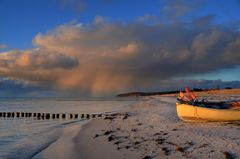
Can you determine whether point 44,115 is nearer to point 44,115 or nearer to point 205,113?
point 44,115

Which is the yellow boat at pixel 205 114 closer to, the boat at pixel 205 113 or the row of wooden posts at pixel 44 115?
the boat at pixel 205 113

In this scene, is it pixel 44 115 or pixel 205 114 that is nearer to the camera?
pixel 205 114

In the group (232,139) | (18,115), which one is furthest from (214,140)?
(18,115)

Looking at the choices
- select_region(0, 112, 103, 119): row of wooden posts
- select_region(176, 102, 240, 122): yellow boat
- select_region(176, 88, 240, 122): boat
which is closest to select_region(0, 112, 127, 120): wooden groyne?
select_region(0, 112, 103, 119): row of wooden posts

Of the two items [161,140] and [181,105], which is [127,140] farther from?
[181,105]

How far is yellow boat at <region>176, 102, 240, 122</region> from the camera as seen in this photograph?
55.1 ft

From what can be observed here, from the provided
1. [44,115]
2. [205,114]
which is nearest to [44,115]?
[44,115]

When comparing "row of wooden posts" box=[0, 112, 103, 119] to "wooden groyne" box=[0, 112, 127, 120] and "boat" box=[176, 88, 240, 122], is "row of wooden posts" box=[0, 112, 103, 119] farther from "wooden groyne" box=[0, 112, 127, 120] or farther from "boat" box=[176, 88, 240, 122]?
"boat" box=[176, 88, 240, 122]

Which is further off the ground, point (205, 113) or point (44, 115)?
point (205, 113)

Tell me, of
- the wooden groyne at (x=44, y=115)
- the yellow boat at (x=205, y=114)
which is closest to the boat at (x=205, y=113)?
the yellow boat at (x=205, y=114)

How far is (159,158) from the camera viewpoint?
29.6ft

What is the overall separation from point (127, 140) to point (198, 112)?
20.8 ft

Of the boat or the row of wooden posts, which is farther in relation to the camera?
the row of wooden posts

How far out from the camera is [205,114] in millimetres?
17312
